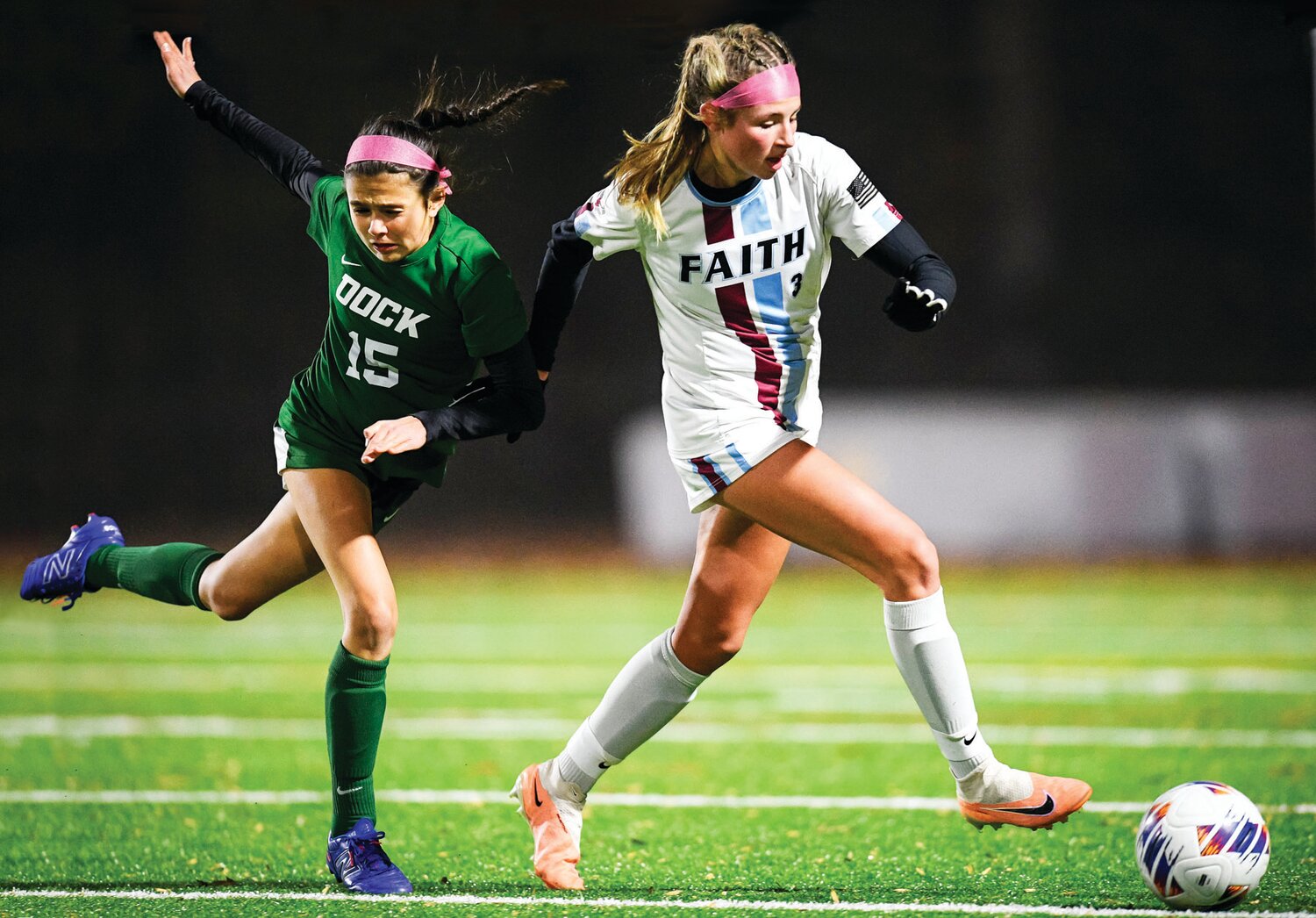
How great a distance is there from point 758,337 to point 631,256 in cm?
1318

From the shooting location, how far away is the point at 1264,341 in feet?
53.4

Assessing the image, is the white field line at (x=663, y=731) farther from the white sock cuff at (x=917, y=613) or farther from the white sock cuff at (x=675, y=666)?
the white sock cuff at (x=917, y=613)

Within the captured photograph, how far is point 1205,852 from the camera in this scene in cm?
343

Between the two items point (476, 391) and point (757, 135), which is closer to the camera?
point (757, 135)

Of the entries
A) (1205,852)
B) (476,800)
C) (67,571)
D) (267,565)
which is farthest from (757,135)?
(476,800)

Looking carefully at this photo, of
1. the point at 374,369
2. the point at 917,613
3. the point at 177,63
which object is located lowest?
the point at 917,613

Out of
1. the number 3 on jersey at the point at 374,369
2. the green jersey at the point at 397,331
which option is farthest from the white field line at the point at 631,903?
the number 3 on jersey at the point at 374,369

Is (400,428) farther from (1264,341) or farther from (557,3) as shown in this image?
(1264,341)

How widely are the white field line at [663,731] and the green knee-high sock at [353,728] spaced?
110 inches

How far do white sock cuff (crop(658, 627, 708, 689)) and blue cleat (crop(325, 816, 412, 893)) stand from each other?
0.86 m

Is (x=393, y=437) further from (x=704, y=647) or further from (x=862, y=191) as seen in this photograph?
(x=862, y=191)

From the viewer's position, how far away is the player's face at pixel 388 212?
3633 millimetres

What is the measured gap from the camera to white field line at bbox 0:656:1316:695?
7875 millimetres

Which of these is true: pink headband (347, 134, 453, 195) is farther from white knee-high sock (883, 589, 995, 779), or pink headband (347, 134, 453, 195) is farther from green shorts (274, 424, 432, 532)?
white knee-high sock (883, 589, 995, 779)
